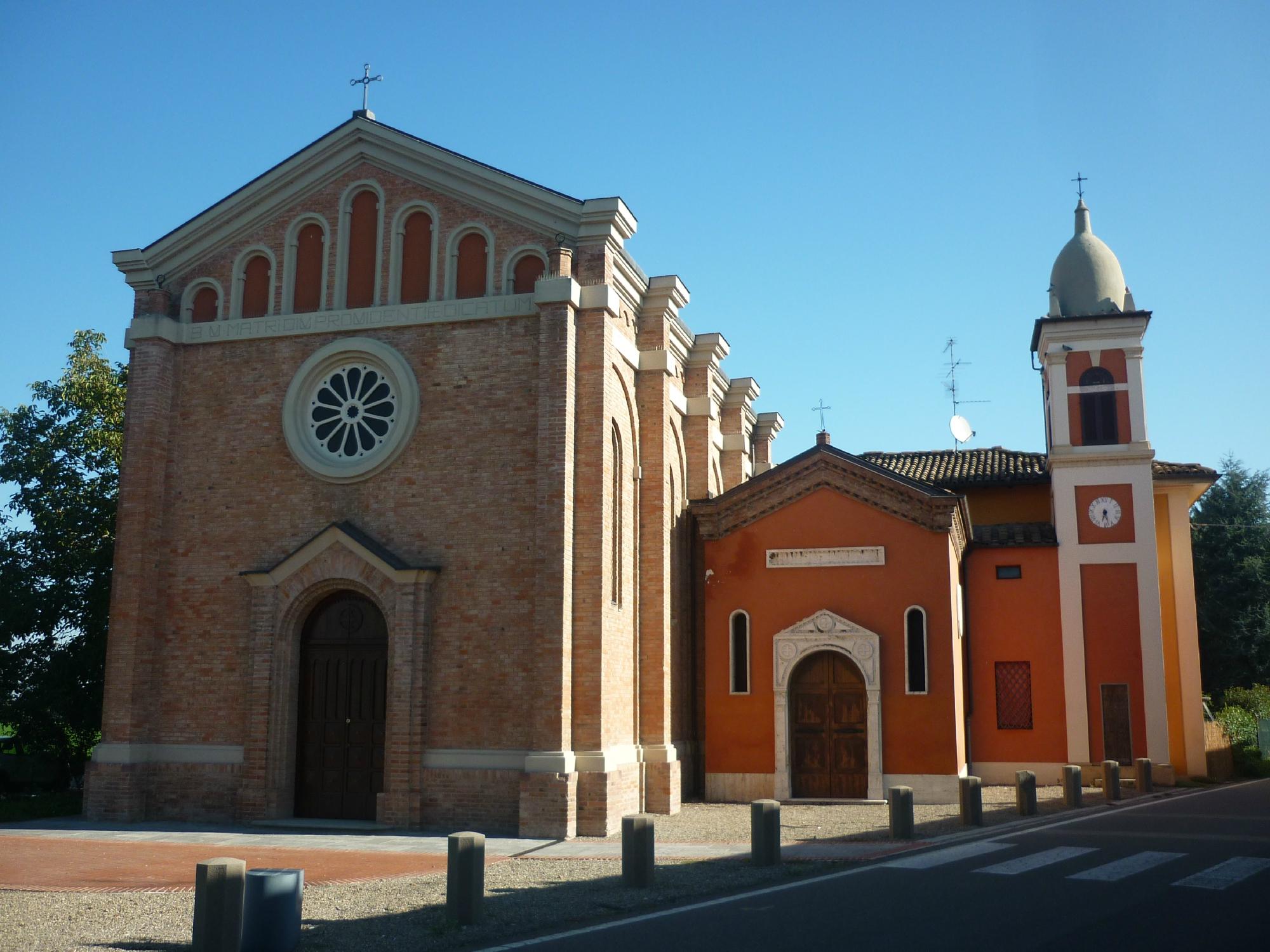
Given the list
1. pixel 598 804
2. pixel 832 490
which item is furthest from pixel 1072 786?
pixel 598 804

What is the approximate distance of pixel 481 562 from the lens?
689 inches

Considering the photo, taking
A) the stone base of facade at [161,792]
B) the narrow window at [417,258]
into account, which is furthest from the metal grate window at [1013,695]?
the stone base of facade at [161,792]

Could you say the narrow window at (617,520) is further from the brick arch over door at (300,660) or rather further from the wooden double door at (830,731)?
the wooden double door at (830,731)

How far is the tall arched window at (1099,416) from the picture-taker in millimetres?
25594

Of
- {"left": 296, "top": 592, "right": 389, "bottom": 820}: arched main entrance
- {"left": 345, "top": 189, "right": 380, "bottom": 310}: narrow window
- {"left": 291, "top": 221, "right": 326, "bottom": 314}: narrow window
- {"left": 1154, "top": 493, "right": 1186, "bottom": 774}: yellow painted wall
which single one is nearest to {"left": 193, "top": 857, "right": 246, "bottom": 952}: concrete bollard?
{"left": 296, "top": 592, "right": 389, "bottom": 820}: arched main entrance

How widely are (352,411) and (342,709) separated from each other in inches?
193

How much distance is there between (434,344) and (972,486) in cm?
1539

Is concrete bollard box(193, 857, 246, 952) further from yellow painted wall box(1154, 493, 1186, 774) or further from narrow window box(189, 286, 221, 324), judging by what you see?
yellow painted wall box(1154, 493, 1186, 774)

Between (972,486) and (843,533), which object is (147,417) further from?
(972,486)

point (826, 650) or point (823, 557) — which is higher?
point (823, 557)

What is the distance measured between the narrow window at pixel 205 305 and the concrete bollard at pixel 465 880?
1342 cm

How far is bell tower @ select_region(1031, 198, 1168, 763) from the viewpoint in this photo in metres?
23.6

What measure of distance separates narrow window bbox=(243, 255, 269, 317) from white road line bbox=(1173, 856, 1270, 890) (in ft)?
53.6

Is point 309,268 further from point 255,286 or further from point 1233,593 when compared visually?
point 1233,593
